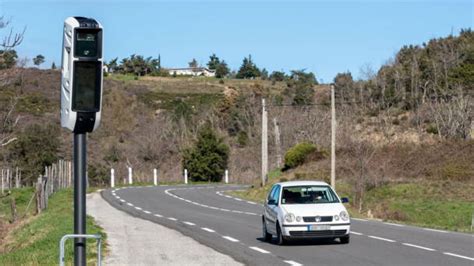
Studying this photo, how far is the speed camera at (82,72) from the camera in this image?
6.85m

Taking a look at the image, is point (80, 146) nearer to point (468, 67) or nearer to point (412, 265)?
point (412, 265)

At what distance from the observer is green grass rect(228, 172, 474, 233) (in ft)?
122

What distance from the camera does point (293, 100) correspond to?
108 metres

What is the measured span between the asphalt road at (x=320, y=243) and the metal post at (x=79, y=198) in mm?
8719

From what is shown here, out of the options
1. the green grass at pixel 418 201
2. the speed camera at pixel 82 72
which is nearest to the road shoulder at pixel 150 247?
the speed camera at pixel 82 72

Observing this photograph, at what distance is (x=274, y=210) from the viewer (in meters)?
20.2

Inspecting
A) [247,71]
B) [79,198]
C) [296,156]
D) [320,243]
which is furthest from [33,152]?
A: [247,71]

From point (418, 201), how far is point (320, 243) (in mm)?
23950

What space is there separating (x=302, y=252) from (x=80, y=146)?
36.5 ft

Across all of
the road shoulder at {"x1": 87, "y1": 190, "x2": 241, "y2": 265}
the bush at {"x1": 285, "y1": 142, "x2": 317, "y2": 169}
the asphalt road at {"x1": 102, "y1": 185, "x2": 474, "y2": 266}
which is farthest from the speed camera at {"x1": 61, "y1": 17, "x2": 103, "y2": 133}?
the bush at {"x1": 285, "y1": 142, "x2": 317, "y2": 169}

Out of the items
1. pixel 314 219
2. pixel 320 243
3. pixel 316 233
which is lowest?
pixel 320 243

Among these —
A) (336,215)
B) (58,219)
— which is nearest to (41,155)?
(58,219)

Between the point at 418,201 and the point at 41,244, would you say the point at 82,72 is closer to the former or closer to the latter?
the point at 41,244

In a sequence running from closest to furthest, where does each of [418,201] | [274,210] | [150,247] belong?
[150,247] → [274,210] → [418,201]
